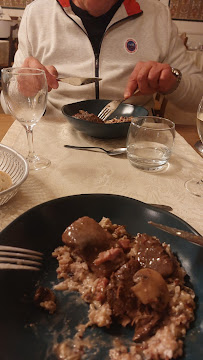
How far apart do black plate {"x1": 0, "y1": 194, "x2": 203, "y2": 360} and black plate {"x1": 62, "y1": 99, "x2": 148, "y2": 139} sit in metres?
0.46

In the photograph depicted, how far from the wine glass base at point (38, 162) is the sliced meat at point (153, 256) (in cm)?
50

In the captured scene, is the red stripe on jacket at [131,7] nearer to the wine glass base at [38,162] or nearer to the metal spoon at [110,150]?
the metal spoon at [110,150]

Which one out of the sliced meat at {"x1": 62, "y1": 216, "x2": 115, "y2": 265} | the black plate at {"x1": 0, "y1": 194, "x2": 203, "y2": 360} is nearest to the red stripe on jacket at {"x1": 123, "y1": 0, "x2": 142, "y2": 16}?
the black plate at {"x1": 0, "y1": 194, "x2": 203, "y2": 360}

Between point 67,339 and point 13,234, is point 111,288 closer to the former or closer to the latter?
point 67,339

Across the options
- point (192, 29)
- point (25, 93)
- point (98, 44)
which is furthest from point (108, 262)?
point (192, 29)

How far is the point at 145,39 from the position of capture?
1.78 meters

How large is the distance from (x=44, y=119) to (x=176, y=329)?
3.93 feet

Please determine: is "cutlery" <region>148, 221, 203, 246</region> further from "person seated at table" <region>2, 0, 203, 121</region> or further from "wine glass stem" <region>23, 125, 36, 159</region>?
"person seated at table" <region>2, 0, 203, 121</region>

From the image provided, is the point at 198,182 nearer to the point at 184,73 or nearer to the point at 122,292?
the point at 122,292

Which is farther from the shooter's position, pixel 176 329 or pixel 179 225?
pixel 179 225

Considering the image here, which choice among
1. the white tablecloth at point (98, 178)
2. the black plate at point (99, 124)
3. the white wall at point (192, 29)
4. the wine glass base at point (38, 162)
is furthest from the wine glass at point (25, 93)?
the white wall at point (192, 29)

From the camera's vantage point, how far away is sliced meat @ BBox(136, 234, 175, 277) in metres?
0.55

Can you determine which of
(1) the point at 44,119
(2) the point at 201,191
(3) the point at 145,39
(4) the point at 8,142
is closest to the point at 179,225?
(2) the point at 201,191

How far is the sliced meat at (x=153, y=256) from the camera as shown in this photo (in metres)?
0.55
